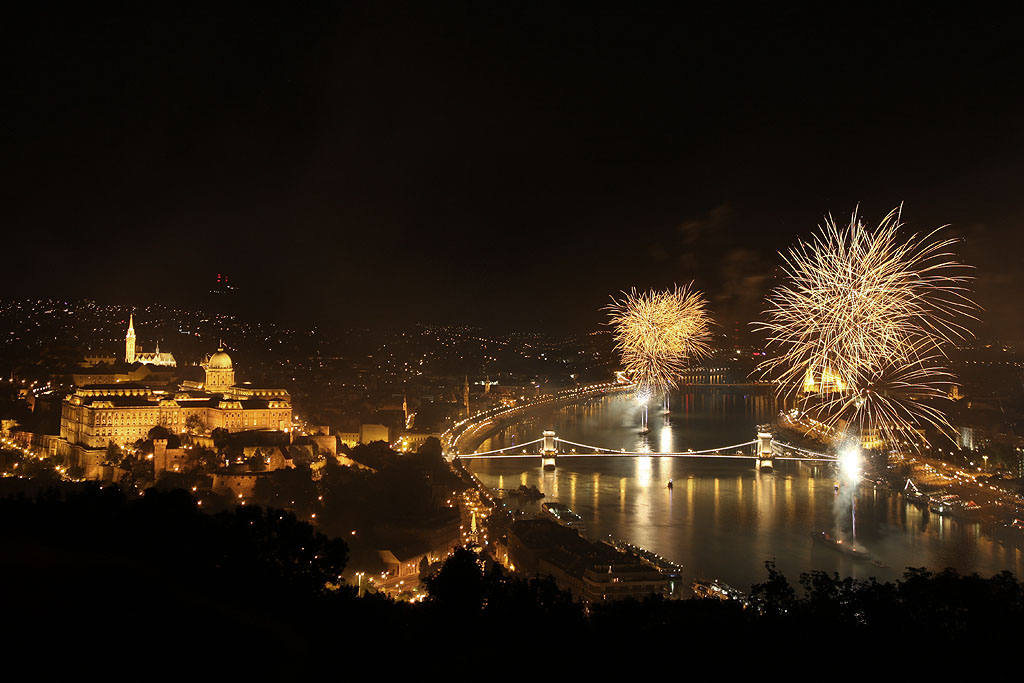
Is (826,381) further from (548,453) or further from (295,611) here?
(295,611)

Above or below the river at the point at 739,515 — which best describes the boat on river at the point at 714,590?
below

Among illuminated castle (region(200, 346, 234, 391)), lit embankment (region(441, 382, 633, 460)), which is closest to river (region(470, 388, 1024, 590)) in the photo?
lit embankment (region(441, 382, 633, 460))

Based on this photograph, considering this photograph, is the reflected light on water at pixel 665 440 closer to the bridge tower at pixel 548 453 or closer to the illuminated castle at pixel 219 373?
the bridge tower at pixel 548 453

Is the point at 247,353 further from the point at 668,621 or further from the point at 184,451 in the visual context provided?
the point at 668,621

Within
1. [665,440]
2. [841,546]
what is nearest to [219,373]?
[665,440]

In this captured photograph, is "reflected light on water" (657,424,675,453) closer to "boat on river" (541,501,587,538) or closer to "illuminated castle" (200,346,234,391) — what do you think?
"boat on river" (541,501,587,538)

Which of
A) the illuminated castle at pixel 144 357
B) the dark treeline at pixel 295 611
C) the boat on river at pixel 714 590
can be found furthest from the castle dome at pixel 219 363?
the dark treeline at pixel 295 611

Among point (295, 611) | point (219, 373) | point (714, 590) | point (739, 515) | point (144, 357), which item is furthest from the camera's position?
point (144, 357)

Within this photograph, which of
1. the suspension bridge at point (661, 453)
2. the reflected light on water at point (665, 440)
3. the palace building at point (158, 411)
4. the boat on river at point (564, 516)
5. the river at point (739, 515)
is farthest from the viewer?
the reflected light on water at point (665, 440)
